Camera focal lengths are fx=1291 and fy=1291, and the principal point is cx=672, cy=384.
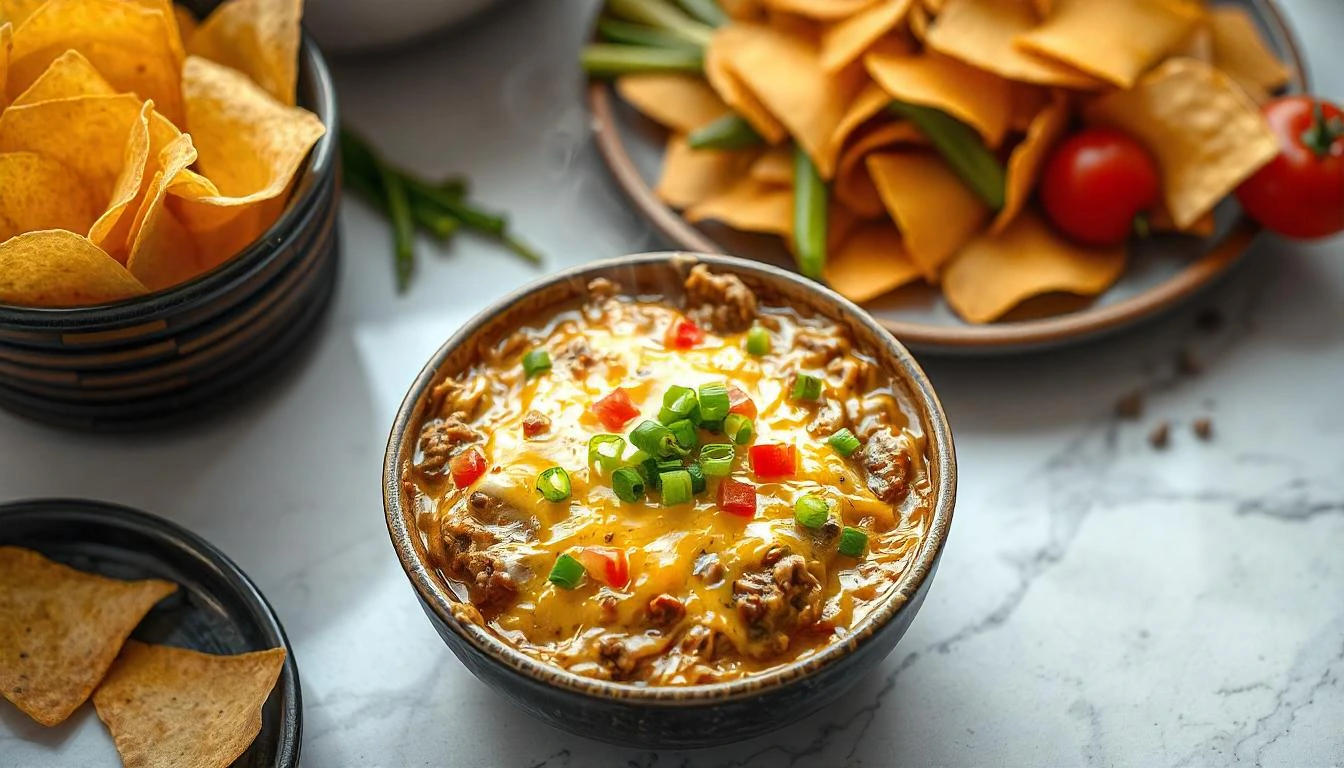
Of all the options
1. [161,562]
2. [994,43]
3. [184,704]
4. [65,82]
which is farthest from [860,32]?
[184,704]

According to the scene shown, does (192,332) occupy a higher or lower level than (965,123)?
lower

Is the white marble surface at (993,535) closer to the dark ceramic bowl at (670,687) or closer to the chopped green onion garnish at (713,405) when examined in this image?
the dark ceramic bowl at (670,687)

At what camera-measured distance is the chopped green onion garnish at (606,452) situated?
1.96 metres

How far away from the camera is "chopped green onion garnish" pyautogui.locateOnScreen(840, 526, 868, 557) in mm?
1904

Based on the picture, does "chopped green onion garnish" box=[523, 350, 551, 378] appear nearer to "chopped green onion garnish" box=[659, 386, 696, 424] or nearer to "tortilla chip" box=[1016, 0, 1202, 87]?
"chopped green onion garnish" box=[659, 386, 696, 424]

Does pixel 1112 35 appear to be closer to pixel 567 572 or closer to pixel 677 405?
pixel 677 405

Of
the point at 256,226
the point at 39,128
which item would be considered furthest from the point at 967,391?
the point at 39,128

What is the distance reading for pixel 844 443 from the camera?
201 cm

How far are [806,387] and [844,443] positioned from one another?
0.39 ft

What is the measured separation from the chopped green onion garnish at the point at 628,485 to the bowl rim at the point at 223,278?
79 cm

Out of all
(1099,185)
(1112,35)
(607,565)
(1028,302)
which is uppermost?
(1112,35)

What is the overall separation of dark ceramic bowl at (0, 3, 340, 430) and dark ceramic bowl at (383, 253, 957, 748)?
0.40 meters

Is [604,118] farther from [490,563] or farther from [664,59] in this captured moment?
[490,563]

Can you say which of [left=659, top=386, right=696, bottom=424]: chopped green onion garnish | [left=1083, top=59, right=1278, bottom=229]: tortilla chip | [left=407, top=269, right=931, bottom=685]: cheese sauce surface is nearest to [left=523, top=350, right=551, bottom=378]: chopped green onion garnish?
[left=407, top=269, right=931, bottom=685]: cheese sauce surface
